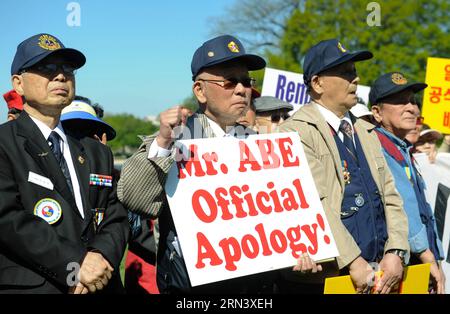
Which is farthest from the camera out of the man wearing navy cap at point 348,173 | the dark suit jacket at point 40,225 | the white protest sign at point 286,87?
the white protest sign at point 286,87

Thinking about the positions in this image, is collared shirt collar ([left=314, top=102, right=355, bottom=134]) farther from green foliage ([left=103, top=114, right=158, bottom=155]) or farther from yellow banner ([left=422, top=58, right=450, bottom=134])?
green foliage ([left=103, top=114, right=158, bottom=155])

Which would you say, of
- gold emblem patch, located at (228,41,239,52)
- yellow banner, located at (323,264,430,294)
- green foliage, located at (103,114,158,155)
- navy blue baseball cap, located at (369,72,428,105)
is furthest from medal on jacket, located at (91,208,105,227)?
green foliage, located at (103,114,158,155)

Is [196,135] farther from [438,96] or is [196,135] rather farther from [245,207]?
[438,96]

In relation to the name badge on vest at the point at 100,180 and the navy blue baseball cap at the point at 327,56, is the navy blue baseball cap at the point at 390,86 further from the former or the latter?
the name badge on vest at the point at 100,180

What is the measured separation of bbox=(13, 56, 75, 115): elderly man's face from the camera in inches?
115

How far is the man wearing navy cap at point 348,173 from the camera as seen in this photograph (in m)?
3.28

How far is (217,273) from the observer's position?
282 cm

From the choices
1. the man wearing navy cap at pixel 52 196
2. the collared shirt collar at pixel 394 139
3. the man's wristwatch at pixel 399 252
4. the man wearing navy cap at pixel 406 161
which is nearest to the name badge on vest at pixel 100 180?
the man wearing navy cap at pixel 52 196

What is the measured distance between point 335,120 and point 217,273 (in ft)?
4.37

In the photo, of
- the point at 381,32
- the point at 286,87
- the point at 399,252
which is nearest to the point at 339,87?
the point at 399,252

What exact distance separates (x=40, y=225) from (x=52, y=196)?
0.57 feet

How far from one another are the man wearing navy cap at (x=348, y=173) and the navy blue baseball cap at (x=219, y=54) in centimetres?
51

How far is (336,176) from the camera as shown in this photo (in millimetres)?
3369

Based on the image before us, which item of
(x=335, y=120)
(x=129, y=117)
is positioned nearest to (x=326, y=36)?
(x=335, y=120)
